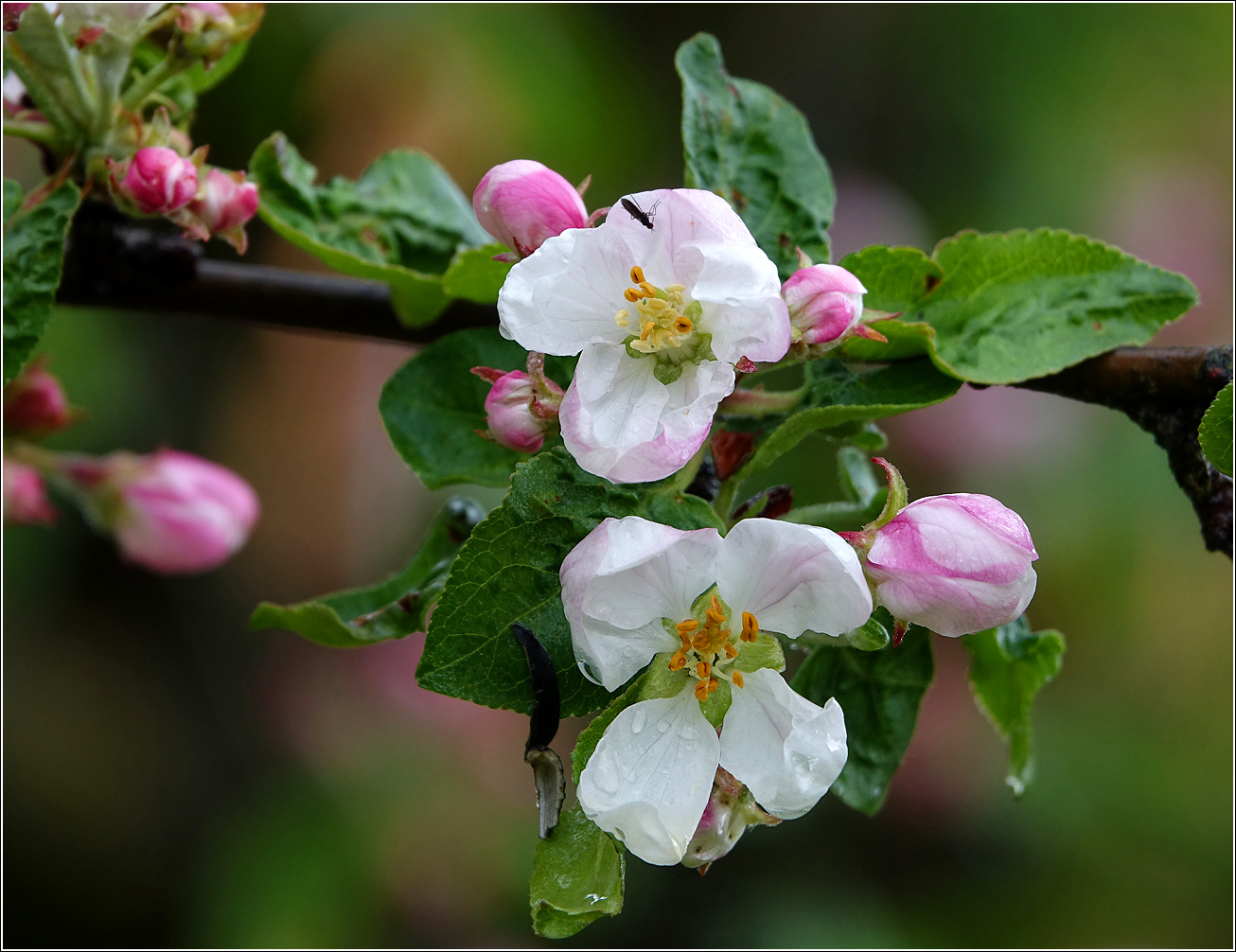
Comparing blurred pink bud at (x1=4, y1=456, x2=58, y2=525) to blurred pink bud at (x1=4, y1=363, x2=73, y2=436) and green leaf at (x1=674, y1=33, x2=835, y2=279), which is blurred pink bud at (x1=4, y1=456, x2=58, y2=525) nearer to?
blurred pink bud at (x1=4, y1=363, x2=73, y2=436)

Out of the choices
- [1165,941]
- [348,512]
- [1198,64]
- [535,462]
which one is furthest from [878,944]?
[1198,64]

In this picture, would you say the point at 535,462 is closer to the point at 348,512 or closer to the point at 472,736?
the point at 472,736

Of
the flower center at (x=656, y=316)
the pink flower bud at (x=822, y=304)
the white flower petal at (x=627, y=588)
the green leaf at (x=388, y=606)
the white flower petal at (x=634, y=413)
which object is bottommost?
the green leaf at (x=388, y=606)


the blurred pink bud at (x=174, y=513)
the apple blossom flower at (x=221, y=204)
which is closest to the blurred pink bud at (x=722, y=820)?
the apple blossom flower at (x=221, y=204)

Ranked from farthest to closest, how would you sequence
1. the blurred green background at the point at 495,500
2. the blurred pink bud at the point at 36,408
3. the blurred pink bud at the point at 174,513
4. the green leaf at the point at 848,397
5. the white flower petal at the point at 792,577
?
1. the blurred green background at the point at 495,500
2. the blurred pink bud at the point at 174,513
3. the blurred pink bud at the point at 36,408
4. the green leaf at the point at 848,397
5. the white flower petal at the point at 792,577

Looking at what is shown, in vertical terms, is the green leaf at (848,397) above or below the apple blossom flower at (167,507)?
above

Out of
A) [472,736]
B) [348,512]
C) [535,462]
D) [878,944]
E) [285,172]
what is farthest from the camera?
[348,512]

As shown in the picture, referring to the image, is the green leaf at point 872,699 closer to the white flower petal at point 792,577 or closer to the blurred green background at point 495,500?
the white flower petal at point 792,577
